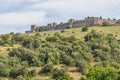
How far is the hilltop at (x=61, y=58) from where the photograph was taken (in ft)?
228

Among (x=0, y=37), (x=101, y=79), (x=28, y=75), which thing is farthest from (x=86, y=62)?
(x=0, y=37)

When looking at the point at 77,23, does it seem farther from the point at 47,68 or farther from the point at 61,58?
the point at 47,68

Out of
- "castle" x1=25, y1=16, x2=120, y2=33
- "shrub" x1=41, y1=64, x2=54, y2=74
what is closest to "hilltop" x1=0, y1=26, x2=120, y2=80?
"shrub" x1=41, y1=64, x2=54, y2=74

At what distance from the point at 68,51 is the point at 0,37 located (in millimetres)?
30078

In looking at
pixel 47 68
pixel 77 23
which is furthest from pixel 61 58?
pixel 77 23

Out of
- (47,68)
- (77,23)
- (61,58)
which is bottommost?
(47,68)

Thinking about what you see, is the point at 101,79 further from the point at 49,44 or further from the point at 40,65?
the point at 49,44

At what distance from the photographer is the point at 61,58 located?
81.2 m

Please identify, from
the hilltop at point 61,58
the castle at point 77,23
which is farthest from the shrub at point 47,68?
the castle at point 77,23

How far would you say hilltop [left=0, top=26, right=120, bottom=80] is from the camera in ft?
228

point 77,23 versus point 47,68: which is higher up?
point 77,23

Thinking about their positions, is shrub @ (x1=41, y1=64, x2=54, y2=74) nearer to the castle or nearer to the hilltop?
the hilltop

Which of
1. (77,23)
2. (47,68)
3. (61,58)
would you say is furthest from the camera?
(77,23)

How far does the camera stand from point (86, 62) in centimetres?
7919
